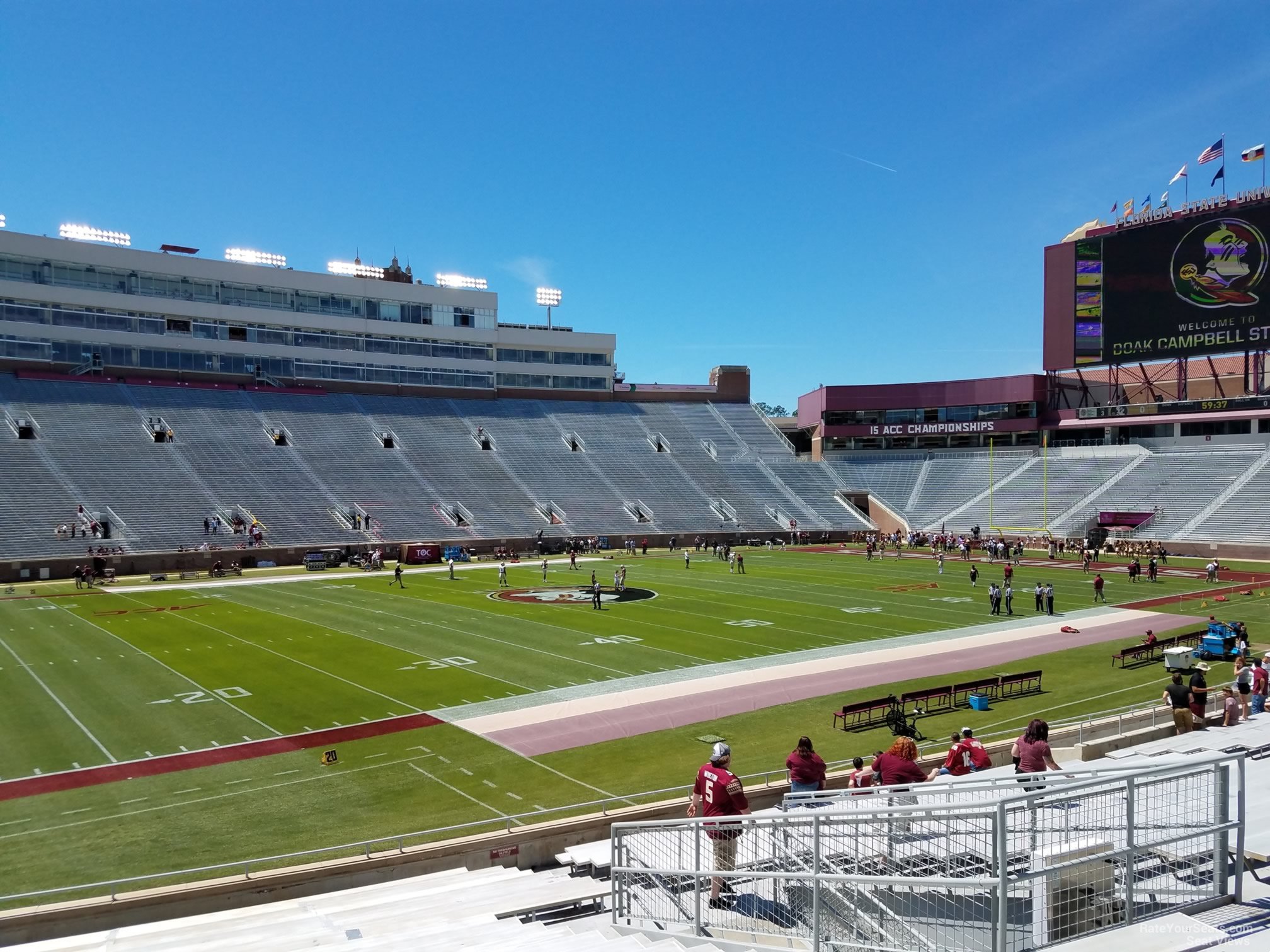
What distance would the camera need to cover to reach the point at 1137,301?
201ft

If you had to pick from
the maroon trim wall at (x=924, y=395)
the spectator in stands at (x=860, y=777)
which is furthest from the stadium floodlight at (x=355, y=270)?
the spectator in stands at (x=860, y=777)

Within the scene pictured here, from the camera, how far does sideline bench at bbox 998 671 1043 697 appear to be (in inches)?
800

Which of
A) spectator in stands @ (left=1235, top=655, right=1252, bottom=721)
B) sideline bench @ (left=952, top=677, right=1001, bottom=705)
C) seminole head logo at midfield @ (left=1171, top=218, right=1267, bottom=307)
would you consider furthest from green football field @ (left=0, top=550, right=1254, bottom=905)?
seminole head logo at midfield @ (left=1171, top=218, right=1267, bottom=307)

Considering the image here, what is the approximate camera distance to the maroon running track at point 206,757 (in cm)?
1517

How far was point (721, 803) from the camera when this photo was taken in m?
8.44

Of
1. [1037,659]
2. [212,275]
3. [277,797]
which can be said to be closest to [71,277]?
[212,275]

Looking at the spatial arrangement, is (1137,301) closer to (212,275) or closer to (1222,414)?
(1222,414)

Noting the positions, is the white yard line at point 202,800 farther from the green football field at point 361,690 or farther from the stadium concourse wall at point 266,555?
the stadium concourse wall at point 266,555

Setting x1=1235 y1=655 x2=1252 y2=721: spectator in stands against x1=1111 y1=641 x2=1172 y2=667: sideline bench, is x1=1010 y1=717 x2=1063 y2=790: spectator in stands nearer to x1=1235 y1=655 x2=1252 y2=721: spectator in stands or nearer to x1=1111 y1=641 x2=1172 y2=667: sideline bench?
x1=1235 y1=655 x2=1252 y2=721: spectator in stands

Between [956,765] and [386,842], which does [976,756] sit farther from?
[386,842]

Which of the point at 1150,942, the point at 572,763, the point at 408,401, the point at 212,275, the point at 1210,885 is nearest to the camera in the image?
the point at 1150,942

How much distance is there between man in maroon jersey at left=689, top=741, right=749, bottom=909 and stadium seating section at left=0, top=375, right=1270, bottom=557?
4679 cm

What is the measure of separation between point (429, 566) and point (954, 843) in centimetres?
4706

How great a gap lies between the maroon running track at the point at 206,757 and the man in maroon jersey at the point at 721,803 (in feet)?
35.8
